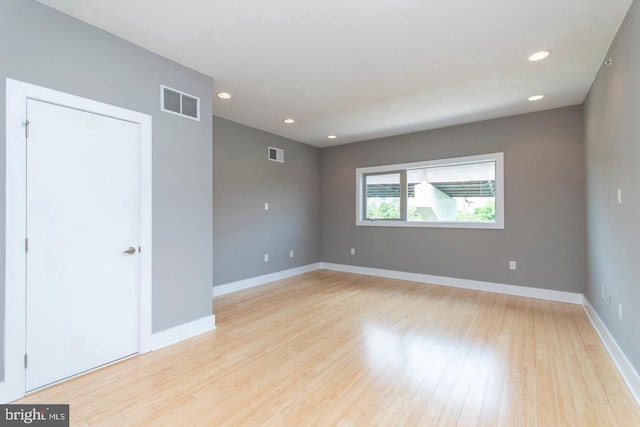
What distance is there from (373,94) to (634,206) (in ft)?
8.73

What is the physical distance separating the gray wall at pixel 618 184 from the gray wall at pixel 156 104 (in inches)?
142

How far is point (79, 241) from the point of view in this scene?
2.24 m

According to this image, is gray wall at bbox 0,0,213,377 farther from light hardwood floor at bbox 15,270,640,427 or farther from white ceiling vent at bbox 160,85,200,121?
light hardwood floor at bbox 15,270,640,427

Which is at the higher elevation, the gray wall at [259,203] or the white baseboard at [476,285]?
the gray wall at [259,203]

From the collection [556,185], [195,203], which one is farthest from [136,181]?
[556,185]

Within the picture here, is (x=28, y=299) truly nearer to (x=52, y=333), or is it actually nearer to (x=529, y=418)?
(x=52, y=333)

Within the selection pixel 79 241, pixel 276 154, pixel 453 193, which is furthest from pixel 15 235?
pixel 453 193

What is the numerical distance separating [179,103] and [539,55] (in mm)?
3485

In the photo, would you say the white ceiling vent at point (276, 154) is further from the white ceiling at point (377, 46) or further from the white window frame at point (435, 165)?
the white window frame at point (435, 165)

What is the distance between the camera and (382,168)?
5781 millimetres

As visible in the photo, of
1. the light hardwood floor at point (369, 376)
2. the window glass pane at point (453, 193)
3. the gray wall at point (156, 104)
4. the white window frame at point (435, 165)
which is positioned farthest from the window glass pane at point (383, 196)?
the gray wall at point (156, 104)

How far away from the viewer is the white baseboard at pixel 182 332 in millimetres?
2705

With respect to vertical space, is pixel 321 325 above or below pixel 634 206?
below

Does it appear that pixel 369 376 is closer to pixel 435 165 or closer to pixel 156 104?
pixel 156 104
